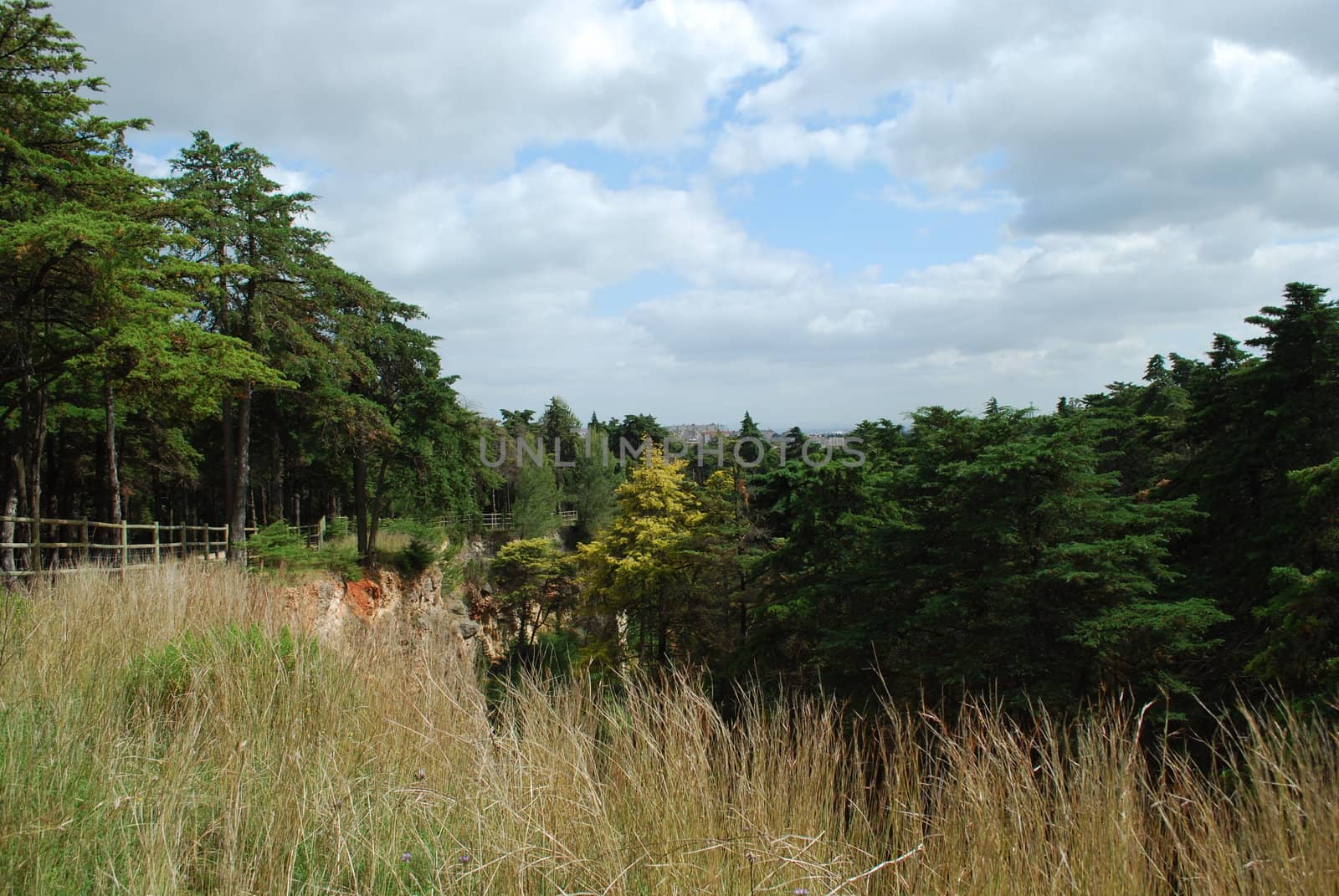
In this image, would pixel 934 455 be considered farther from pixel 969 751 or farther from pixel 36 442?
pixel 36 442

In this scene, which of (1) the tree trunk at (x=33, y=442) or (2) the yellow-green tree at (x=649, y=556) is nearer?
(1) the tree trunk at (x=33, y=442)

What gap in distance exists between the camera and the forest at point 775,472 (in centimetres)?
1188

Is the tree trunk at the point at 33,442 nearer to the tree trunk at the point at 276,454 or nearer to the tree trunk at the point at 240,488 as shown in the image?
the tree trunk at the point at 240,488

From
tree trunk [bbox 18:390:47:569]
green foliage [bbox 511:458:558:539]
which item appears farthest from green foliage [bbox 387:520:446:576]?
tree trunk [bbox 18:390:47:569]

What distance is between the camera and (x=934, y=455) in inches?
653

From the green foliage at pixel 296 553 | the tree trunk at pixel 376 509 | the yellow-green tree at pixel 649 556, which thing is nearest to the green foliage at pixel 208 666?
the green foliage at pixel 296 553

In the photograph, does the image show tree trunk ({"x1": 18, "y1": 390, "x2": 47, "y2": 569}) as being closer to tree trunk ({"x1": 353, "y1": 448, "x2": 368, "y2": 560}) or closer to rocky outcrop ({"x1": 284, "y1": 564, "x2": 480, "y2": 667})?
rocky outcrop ({"x1": 284, "y1": 564, "x2": 480, "y2": 667})

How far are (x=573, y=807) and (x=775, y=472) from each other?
22929 mm

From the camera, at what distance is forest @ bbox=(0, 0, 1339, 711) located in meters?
11.9

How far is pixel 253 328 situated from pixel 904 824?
68.7 feet

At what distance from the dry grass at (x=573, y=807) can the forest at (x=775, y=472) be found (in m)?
1.97

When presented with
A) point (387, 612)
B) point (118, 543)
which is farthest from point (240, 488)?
point (387, 612)

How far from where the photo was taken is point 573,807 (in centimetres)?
327

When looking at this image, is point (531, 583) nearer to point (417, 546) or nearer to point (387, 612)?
point (417, 546)
